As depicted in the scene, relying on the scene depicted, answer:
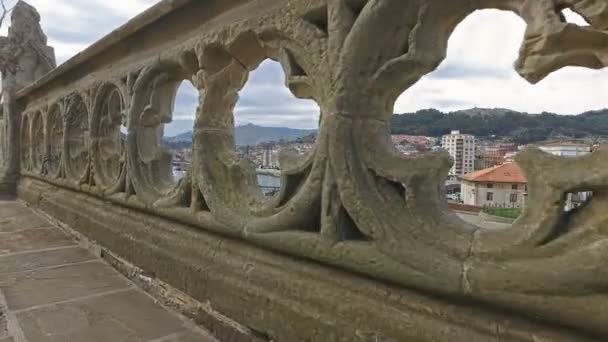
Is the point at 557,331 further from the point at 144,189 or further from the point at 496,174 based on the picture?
the point at 496,174

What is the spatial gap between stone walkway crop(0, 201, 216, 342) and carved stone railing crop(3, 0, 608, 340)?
356 mm

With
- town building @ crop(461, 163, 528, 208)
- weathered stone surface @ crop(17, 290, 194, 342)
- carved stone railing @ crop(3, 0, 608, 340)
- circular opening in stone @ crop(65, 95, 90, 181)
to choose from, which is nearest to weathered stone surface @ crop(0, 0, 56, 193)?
circular opening in stone @ crop(65, 95, 90, 181)

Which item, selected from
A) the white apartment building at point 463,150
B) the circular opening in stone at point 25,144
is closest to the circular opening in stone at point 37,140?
the circular opening in stone at point 25,144

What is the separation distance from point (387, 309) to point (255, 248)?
516 millimetres

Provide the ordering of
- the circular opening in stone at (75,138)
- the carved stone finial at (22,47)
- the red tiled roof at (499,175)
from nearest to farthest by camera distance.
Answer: the circular opening in stone at (75,138) → the red tiled roof at (499,175) → the carved stone finial at (22,47)

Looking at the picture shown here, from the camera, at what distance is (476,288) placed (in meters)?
0.82

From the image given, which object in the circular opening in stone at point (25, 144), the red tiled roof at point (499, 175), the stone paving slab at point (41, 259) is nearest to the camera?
the stone paving slab at point (41, 259)

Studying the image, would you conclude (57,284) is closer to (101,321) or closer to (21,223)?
(101,321)

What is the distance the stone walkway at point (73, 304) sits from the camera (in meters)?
1.36

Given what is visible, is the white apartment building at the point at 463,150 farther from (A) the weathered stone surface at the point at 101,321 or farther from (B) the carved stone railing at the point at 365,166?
(A) the weathered stone surface at the point at 101,321

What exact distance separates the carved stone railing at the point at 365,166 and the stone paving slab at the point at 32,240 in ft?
2.79

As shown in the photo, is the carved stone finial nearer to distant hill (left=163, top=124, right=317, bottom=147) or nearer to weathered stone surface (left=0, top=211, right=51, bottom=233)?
weathered stone surface (left=0, top=211, right=51, bottom=233)

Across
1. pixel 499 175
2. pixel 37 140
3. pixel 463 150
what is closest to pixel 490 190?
pixel 499 175

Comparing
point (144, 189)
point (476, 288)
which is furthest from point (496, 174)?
point (476, 288)
